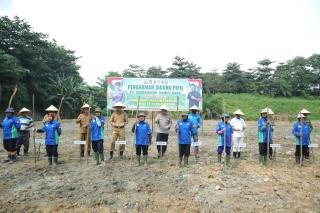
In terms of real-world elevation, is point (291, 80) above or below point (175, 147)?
above

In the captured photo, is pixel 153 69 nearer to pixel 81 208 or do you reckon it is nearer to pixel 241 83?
pixel 241 83

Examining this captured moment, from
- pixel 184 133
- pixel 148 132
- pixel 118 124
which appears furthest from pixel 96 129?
pixel 184 133

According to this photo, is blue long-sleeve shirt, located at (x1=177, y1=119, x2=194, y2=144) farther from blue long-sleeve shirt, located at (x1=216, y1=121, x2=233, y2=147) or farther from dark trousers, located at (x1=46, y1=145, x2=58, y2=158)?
dark trousers, located at (x1=46, y1=145, x2=58, y2=158)

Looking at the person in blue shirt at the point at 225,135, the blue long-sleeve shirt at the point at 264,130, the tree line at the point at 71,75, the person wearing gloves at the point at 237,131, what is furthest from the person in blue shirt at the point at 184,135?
the tree line at the point at 71,75

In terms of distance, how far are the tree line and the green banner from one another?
122 inches

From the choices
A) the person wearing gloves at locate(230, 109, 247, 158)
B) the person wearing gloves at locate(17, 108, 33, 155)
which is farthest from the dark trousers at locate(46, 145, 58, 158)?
the person wearing gloves at locate(230, 109, 247, 158)

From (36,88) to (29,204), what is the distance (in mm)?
25464

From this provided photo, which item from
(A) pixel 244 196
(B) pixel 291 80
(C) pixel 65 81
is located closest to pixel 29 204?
(A) pixel 244 196

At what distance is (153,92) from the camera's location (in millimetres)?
19062

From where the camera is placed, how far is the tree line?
95.6 feet

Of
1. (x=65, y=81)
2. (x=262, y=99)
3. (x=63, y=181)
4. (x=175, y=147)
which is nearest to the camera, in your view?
(x=63, y=181)

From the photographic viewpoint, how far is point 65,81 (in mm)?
34781

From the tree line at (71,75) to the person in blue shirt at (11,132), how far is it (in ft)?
31.3

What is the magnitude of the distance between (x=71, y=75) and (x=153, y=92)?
79.6ft
